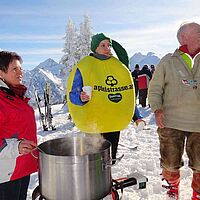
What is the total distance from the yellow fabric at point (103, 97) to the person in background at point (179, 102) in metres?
0.36

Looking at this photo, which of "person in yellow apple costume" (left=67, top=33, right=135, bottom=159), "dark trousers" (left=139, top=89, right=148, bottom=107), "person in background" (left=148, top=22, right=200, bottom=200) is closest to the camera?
"person in background" (left=148, top=22, right=200, bottom=200)

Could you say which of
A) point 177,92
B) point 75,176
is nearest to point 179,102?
point 177,92

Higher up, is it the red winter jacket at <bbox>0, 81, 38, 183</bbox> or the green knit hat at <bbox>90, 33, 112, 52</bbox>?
the green knit hat at <bbox>90, 33, 112, 52</bbox>

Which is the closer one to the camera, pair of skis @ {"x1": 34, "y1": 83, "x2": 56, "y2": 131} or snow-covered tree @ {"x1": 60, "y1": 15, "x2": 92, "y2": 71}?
pair of skis @ {"x1": 34, "y1": 83, "x2": 56, "y2": 131}

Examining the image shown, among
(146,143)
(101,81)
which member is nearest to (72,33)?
(146,143)

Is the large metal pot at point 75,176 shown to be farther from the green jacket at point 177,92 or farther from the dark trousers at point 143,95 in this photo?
the dark trousers at point 143,95

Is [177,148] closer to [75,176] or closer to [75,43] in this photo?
[75,176]

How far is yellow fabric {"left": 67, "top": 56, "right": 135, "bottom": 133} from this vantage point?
10.5 ft

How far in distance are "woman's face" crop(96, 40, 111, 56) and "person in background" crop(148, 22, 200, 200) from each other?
0.66 metres

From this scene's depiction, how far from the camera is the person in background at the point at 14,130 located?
215 cm

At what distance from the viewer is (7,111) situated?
224 cm

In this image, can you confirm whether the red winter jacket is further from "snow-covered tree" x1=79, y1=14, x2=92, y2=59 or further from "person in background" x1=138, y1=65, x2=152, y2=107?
"snow-covered tree" x1=79, y1=14, x2=92, y2=59

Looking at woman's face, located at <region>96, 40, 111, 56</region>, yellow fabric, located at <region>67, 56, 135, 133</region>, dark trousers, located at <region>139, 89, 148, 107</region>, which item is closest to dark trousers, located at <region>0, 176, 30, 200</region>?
yellow fabric, located at <region>67, 56, 135, 133</region>

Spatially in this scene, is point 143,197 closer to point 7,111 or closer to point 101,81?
point 101,81
